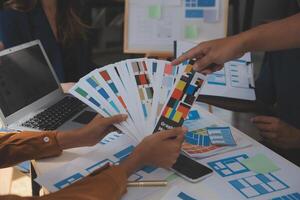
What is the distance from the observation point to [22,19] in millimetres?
1968

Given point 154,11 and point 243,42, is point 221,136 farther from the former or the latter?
point 154,11

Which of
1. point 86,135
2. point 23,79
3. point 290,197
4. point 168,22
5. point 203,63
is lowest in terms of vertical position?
point 290,197

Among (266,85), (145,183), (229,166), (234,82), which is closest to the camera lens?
(145,183)

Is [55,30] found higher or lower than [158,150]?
higher

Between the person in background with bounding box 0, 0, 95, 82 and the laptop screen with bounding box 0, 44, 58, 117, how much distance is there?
0.39 meters

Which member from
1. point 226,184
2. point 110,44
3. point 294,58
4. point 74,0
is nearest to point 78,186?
point 226,184

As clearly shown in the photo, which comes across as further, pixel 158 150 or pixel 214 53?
pixel 214 53

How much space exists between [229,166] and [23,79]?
0.88m

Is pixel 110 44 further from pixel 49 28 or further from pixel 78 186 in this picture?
pixel 78 186

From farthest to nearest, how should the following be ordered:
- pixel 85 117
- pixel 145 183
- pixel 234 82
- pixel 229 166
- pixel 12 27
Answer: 1. pixel 12 27
2. pixel 234 82
3. pixel 85 117
4. pixel 229 166
5. pixel 145 183

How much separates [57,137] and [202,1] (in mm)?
1300

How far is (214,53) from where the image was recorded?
1.19m

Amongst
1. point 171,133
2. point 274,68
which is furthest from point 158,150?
point 274,68

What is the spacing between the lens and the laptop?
1.44m
